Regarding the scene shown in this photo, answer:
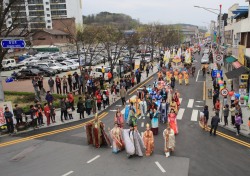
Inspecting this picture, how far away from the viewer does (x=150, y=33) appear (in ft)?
220

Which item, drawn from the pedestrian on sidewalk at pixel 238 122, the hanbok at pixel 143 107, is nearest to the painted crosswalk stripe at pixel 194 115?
the hanbok at pixel 143 107

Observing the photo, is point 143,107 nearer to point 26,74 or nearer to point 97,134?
point 97,134

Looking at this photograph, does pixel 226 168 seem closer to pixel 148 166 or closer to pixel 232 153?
pixel 232 153

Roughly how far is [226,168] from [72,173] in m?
5.98

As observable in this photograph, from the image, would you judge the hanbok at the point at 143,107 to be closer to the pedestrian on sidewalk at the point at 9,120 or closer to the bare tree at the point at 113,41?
the pedestrian on sidewalk at the point at 9,120

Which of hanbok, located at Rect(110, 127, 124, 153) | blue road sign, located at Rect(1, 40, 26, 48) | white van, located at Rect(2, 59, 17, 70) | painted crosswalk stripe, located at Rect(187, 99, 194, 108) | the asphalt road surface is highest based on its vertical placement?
blue road sign, located at Rect(1, 40, 26, 48)

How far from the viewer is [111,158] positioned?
1198 centimetres

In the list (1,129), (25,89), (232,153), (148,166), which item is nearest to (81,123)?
(1,129)

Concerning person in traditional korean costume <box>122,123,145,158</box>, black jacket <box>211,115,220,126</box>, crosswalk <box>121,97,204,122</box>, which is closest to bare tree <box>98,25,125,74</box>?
crosswalk <box>121,97,204,122</box>

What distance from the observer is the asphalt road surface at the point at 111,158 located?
35.2 feet

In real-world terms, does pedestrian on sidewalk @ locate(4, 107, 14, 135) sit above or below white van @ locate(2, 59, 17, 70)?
below

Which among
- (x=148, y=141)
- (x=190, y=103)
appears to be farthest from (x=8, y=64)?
(x=148, y=141)

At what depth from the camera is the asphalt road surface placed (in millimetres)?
10742

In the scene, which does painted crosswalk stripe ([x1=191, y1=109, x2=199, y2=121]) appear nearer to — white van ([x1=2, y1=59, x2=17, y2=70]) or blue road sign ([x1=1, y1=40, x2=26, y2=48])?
blue road sign ([x1=1, y1=40, x2=26, y2=48])
